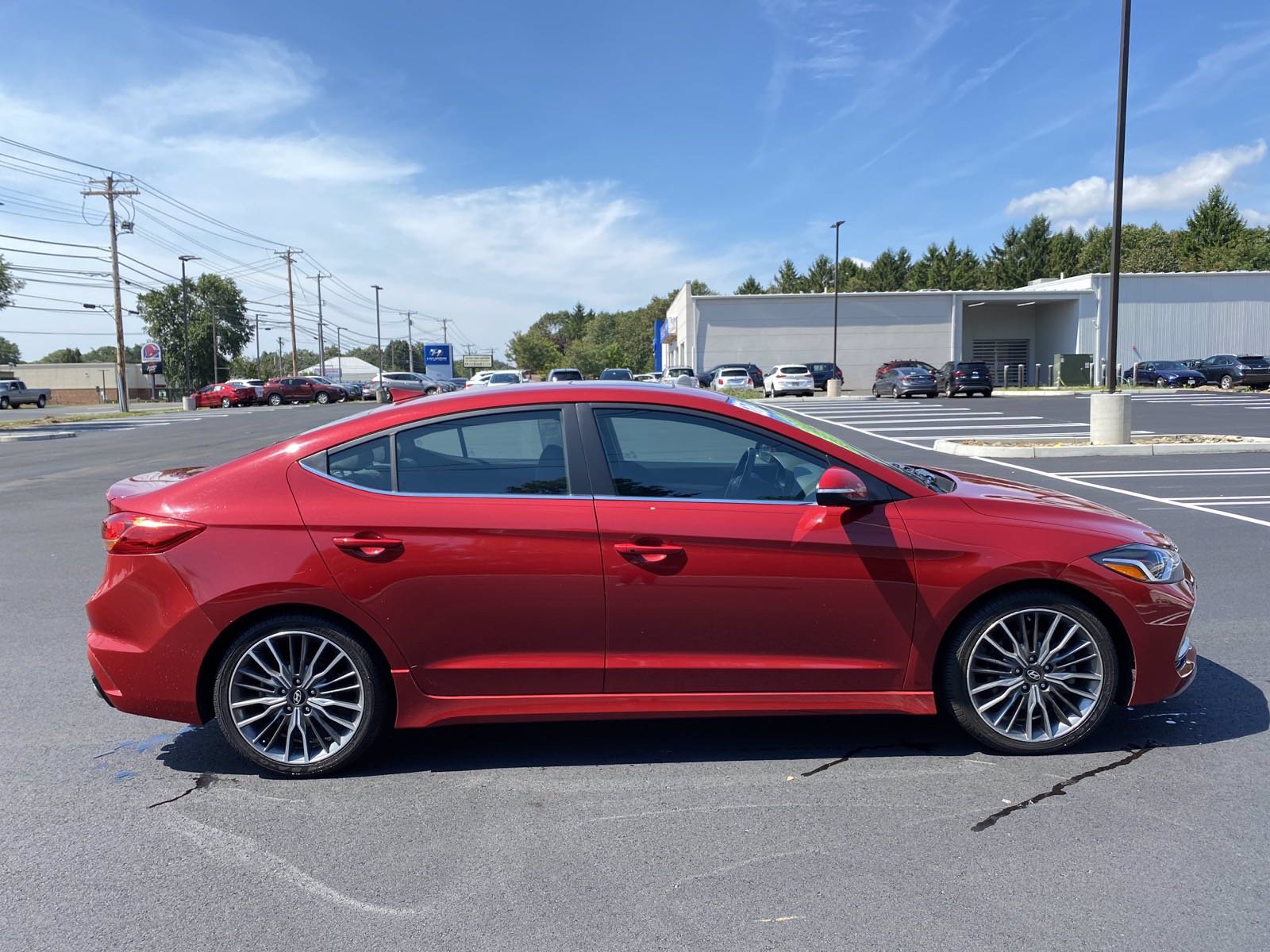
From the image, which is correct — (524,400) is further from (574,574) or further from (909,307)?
(909,307)

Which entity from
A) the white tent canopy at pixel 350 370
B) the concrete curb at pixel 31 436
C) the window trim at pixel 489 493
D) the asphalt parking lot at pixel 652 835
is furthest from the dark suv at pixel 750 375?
the white tent canopy at pixel 350 370

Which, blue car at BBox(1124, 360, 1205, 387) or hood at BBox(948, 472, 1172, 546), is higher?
blue car at BBox(1124, 360, 1205, 387)

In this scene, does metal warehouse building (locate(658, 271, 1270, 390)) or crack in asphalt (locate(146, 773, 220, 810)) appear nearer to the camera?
crack in asphalt (locate(146, 773, 220, 810))

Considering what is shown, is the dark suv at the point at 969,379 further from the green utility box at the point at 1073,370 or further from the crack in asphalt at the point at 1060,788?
the crack in asphalt at the point at 1060,788

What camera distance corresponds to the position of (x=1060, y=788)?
3635 millimetres

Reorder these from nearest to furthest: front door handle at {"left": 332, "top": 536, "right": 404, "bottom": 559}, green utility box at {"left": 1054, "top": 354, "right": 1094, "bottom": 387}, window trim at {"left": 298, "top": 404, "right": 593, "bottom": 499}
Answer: front door handle at {"left": 332, "top": 536, "right": 404, "bottom": 559}
window trim at {"left": 298, "top": 404, "right": 593, "bottom": 499}
green utility box at {"left": 1054, "top": 354, "right": 1094, "bottom": 387}

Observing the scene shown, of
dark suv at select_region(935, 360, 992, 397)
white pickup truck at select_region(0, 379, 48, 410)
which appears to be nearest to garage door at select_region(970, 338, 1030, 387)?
dark suv at select_region(935, 360, 992, 397)

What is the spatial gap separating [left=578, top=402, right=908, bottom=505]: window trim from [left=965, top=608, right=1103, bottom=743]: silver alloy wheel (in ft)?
2.42

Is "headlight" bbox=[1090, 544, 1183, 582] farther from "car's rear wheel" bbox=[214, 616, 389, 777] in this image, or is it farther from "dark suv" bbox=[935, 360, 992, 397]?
"dark suv" bbox=[935, 360, 992, 397]

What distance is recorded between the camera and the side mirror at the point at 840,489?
367cm

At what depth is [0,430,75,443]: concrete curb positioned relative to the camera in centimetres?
2811

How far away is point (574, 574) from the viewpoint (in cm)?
366

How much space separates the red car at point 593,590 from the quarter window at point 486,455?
10mm

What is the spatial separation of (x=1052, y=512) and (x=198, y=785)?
3.83 metres
